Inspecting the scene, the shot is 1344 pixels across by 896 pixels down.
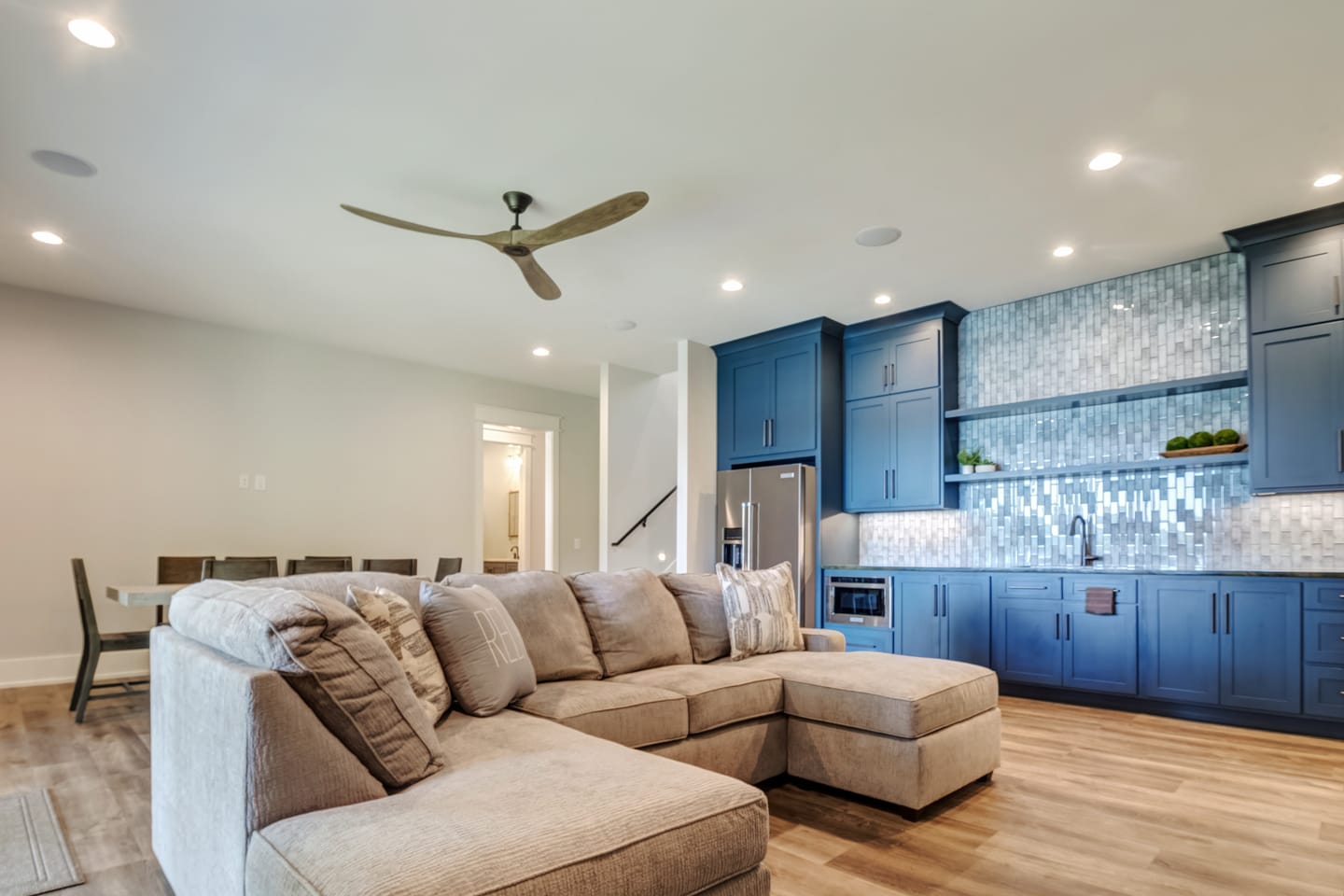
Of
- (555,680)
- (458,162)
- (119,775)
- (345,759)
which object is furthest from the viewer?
(458,162)

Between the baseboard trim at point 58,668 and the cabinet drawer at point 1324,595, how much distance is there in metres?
7.25

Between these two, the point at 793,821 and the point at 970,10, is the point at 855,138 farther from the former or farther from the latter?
the point at 793,821

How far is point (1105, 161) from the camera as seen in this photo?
3.36m

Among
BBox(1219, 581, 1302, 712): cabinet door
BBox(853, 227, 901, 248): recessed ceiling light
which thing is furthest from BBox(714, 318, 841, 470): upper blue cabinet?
BBox(1219, 581, 1302, 712): cabinet door

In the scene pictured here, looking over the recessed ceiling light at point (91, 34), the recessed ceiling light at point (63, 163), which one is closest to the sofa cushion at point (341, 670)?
the recessed ceiling light at point (91, 34)

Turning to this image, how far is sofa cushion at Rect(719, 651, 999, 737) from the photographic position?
102 inches

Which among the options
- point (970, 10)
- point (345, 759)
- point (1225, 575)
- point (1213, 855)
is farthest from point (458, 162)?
point (1225, 575)

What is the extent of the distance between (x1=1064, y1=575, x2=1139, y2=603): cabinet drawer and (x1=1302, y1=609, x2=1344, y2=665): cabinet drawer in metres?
0.76

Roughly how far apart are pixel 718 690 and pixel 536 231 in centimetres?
226

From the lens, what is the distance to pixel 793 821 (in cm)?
255

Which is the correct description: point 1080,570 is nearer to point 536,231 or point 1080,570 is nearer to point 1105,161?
point 1105,161

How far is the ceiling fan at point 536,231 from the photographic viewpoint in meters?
3.14

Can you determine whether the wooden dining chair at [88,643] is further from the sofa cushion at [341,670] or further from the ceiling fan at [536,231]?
the sofa cushion at [341,670]

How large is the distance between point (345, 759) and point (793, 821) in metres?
1.65
